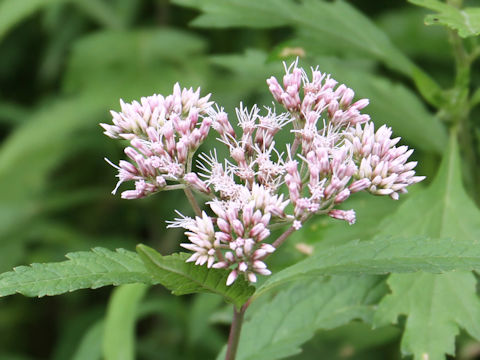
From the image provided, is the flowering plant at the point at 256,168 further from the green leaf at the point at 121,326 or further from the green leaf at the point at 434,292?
the green leaf at the point at 121,326

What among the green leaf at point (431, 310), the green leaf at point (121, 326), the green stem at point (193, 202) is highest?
the green stem at point (193, 202)

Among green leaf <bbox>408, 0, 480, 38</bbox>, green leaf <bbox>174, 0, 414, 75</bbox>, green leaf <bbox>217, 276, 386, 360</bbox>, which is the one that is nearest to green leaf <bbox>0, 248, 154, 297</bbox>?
green leaf <bbox>217, 276, 386, 360</bbox>

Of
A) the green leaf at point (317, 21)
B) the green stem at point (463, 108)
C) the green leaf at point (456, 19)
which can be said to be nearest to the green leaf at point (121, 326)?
the green leaf at point (317, 21)

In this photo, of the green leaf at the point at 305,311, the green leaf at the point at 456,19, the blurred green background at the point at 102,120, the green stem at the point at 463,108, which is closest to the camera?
the green leaf at the point at 456,19

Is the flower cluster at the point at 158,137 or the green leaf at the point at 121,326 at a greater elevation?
the flower cluster at the point at 158,137

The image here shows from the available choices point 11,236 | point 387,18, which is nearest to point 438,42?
point 387,18

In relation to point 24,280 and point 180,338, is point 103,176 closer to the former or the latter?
point 180,338

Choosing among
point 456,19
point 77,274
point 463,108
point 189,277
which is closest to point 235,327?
point 189,277
